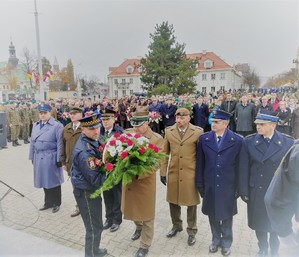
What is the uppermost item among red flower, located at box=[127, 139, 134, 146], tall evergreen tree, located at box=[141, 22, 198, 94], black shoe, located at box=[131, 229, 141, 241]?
tall evergreen tree, located at box=[141, 22, 198, 94]

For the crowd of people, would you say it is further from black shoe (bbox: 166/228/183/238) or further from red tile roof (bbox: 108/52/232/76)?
red tile roof (bbox: 108/52/232/76)

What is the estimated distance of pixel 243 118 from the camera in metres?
10.2

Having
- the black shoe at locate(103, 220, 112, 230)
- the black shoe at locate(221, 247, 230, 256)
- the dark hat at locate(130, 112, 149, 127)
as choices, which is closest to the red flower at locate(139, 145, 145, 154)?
the dark hat at locate(130, 112, 149, 127)

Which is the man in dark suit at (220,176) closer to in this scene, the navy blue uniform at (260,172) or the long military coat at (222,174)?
the long military coat at (222,174)

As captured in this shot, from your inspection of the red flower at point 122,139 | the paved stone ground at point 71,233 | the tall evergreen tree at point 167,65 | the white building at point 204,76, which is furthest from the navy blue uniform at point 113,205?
the white building at point 204,76

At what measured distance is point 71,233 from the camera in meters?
4.39

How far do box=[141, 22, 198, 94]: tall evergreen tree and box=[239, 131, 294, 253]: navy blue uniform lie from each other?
32.5 meters

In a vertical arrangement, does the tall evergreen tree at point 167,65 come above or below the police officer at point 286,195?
above

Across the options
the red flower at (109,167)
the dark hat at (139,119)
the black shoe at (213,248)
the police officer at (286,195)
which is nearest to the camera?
the police officer at (286,195)

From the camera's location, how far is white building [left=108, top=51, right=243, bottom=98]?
6100 cm

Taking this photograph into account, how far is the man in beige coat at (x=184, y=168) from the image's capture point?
395 cm

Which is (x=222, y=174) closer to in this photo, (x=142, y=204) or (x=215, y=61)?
(x=142, y=204)

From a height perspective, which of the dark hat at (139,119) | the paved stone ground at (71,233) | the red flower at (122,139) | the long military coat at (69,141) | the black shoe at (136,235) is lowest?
the paved stone ground at (71,233)

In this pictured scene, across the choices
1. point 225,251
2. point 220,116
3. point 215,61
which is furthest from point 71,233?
point 215,61
